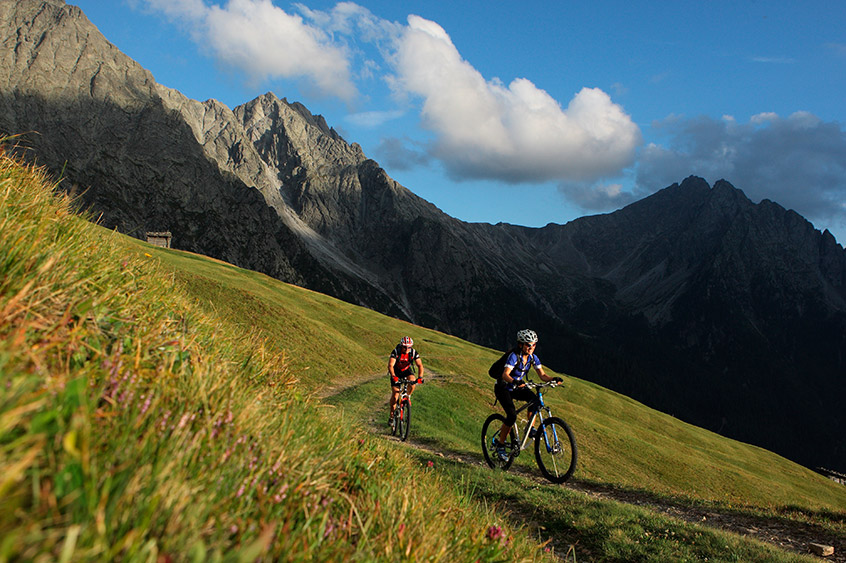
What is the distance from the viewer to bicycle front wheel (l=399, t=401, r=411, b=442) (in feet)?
64.1

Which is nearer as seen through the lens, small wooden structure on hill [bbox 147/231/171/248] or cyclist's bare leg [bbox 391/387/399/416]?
cyclist's bare leg [bbox 391/387/399/416]

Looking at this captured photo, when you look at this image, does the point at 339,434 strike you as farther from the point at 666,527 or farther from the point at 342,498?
the point at 666,527

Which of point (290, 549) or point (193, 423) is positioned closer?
point (290, 549)

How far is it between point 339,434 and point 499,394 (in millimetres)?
9015

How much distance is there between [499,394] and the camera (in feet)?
43.9

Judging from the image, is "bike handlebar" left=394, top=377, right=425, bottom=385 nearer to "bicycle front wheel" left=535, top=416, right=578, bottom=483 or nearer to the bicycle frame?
the bicycle frame

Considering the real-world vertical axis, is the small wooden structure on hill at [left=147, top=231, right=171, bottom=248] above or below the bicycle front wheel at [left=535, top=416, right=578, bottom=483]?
above

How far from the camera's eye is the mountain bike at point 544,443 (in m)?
12.6

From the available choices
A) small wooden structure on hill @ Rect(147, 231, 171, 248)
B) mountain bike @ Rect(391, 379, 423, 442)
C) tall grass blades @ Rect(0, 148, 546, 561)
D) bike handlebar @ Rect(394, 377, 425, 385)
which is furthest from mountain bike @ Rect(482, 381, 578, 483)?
small wooden structure on hill @ Rect(147, 231, 171, 248)

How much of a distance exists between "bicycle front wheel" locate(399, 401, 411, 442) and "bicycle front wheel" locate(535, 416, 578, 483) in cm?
694

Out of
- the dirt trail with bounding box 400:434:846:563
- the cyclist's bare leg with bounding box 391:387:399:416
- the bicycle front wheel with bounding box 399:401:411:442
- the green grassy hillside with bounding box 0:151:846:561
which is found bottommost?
the bicycle front wheel with bounding box 399:401:411:442

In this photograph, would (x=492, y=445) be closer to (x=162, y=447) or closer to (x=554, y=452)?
(x=554, y=452)

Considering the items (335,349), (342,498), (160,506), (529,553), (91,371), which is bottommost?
(335,349)

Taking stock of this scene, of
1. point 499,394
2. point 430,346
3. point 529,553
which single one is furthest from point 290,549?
point 430,346
